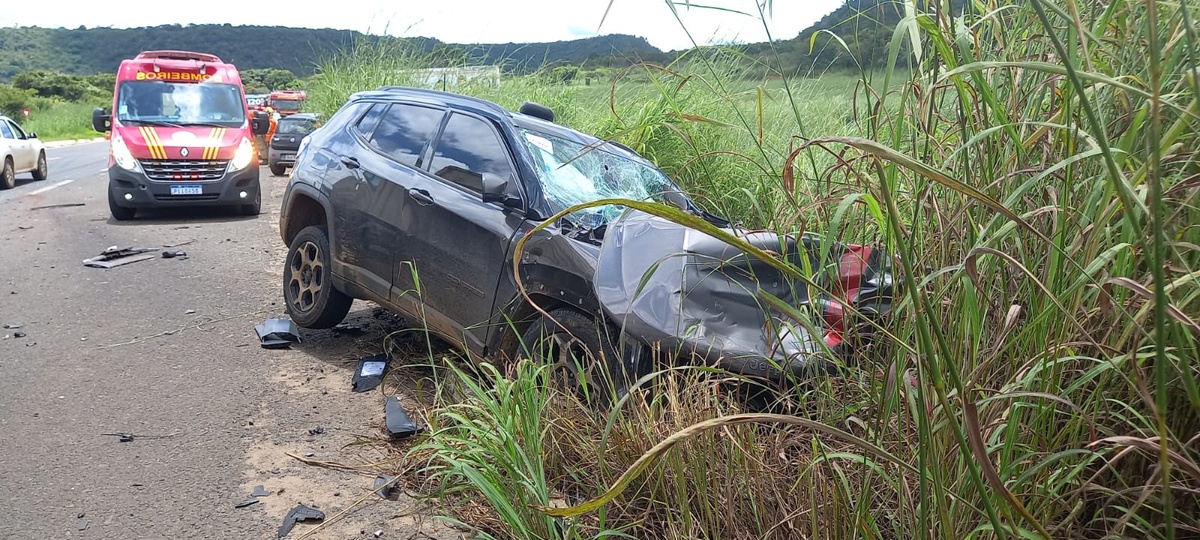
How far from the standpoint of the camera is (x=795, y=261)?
12.7 ft

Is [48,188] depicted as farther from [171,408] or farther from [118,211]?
[171,408]

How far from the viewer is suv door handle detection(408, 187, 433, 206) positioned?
5.26 meters

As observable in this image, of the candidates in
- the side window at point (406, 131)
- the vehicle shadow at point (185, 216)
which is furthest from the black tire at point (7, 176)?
the side window at point (406, 131)

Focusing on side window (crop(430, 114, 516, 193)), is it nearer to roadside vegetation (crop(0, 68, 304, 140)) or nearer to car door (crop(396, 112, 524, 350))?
car door (crop(396, 112, 524, 350))

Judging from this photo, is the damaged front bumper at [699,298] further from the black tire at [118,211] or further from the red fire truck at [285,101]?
the red fire truck at [285,101]

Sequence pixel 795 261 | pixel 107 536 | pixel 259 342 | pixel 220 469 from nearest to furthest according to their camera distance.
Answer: pixel 107 536, pixel 795 261, pixel 220 469, pixel 259 342

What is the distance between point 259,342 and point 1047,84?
5524 mm

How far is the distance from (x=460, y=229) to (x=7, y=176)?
16867mm

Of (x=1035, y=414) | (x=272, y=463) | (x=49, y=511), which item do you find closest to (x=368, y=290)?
(x=272, y=463)

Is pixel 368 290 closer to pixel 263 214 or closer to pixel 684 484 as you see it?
pixel 684 484

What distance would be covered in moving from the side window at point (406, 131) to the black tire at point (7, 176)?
15.3 meters

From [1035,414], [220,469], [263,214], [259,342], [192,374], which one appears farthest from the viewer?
[263,214]

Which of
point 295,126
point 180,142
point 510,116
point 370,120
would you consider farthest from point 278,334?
point 295,126

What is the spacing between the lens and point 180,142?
13.2 metres
